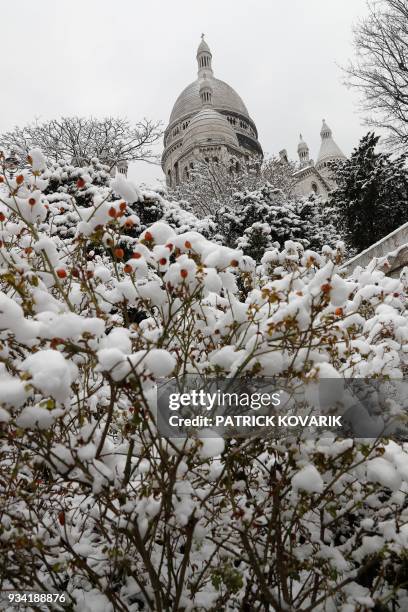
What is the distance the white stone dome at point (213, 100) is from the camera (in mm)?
54312

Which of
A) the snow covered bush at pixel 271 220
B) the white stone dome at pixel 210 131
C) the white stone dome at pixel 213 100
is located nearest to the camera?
the snow covered bush at pixel 271 220

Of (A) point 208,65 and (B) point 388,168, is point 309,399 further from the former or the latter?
(A) point 208,65

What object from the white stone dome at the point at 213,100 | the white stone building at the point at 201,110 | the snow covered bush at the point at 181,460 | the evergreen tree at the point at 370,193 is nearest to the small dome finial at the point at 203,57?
the white stone building at the point at 201,110

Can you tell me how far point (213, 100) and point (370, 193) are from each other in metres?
44.5

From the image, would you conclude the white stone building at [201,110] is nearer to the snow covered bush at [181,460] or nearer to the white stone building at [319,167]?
the white stone building at [319,167]

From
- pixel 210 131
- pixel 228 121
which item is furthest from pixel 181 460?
pixel 228 121

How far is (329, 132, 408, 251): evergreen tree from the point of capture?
15414mm

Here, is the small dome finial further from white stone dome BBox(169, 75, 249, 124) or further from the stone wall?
the stone wall

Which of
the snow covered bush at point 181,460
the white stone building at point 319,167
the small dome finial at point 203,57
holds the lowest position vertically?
the snow covered bush at point 181,460

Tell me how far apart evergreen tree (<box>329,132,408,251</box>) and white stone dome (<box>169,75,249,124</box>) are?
4215 cm

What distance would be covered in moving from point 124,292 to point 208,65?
67711mm

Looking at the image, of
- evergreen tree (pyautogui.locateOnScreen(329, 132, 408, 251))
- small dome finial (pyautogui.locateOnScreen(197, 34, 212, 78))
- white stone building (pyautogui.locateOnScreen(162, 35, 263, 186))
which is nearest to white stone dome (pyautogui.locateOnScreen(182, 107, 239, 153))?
white stone building (pyautogui.locateOnScreen(162, 35, 263, 186))

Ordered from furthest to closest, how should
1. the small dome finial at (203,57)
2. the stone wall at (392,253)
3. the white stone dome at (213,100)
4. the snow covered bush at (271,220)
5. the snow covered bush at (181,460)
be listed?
the small dome finial at (203,57) → the white stone dome at (213,100) → the snow covered bush at (271,220) → the stone wall at (392,253) → the snow covered bush at (181,460)

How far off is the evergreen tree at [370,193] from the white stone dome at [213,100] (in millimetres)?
42154
